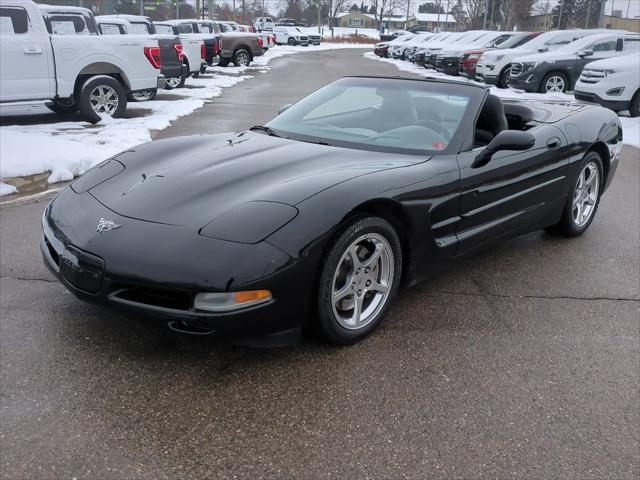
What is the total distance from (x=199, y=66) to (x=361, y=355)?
53.2ft

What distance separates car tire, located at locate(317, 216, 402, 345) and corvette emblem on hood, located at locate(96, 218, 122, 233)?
0.97 meters

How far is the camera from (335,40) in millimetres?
71250

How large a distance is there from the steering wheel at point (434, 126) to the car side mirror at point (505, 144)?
0.24 m

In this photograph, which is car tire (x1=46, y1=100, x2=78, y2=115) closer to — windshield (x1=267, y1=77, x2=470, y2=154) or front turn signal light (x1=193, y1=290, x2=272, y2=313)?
windshield (x1=267, y1=77, x2=470, y2=154)

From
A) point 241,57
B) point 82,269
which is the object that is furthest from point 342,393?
point 241,57

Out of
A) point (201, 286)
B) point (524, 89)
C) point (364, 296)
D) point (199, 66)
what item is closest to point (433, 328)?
point (364, 296)

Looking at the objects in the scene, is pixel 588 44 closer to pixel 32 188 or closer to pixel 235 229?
pixel 32 188

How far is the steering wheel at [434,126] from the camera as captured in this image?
3.81 metres

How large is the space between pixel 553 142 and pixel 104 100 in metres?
8.17

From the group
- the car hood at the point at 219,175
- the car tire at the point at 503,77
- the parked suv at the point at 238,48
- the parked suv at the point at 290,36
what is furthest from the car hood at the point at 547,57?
the parked suv at the point at 290,36

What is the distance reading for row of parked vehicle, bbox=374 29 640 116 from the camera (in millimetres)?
12516

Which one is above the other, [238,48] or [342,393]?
[238,48]

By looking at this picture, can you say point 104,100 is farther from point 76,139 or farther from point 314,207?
point 314,207

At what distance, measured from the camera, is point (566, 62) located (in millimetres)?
15719
